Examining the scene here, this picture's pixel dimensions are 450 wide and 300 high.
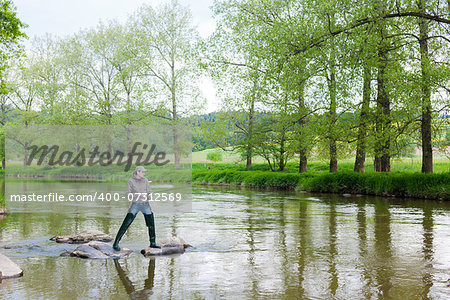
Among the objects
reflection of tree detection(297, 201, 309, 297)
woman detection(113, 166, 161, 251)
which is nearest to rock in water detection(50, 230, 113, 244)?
woman detection(113, 166, 161, 251)

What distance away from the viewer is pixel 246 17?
3481cm

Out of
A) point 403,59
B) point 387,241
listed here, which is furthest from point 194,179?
point 387,241

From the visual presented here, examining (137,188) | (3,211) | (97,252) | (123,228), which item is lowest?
(97,252)

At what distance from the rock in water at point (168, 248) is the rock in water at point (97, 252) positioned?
1.51ft

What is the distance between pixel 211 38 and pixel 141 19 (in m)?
17.4

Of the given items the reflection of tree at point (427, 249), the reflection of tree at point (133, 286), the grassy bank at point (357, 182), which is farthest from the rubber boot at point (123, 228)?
the grassy bank at point (357, 182)

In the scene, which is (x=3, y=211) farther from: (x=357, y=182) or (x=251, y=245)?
(x=357, y=182)

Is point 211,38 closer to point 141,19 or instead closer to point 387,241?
point 141,19

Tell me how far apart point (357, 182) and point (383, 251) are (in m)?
19.0

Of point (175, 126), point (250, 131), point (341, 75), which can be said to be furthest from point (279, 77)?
point (175, 126)

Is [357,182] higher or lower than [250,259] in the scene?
higher

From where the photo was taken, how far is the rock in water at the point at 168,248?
10.4 meters

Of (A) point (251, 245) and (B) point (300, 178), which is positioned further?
(B) point (300, 178)

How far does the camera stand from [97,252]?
10203mm
